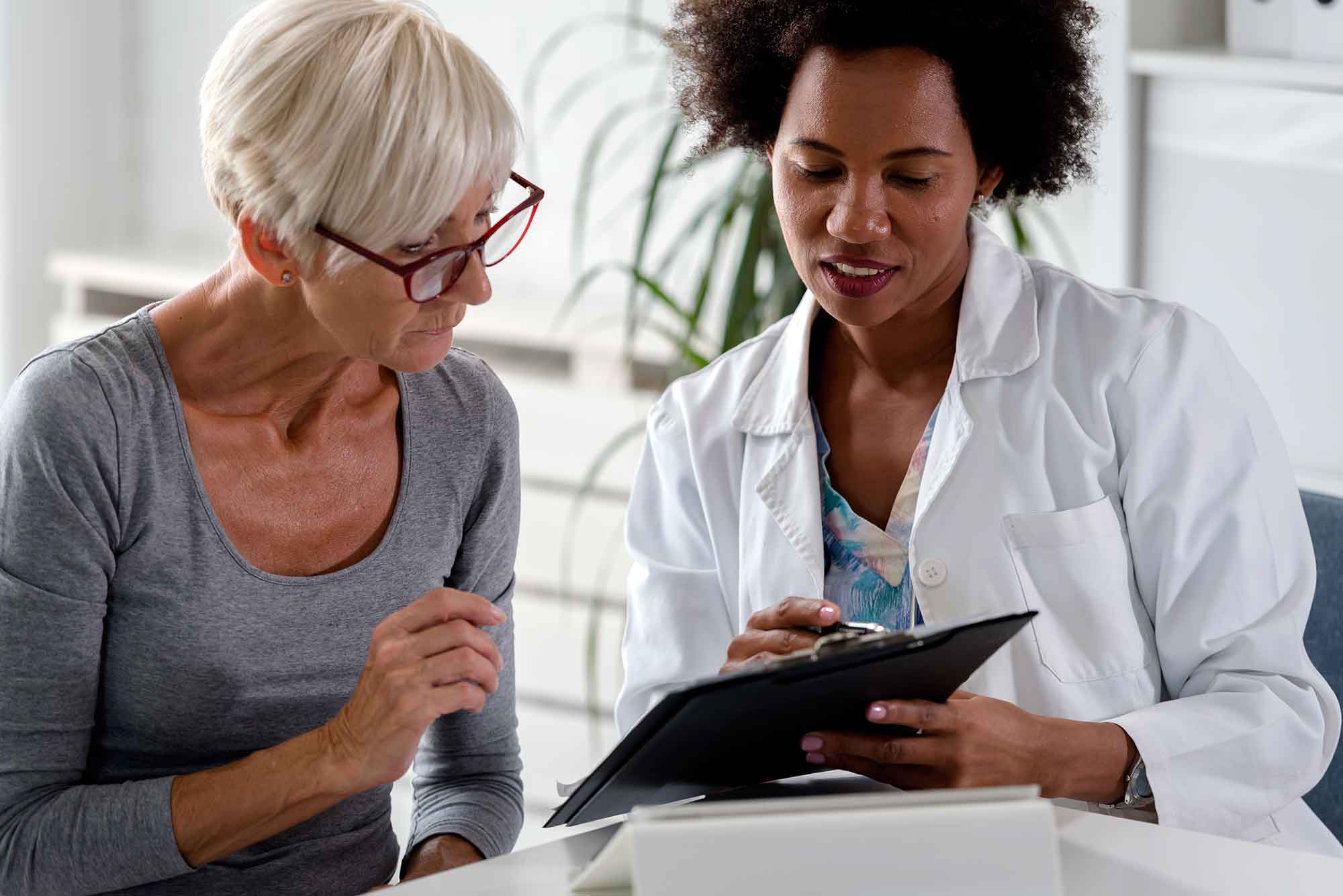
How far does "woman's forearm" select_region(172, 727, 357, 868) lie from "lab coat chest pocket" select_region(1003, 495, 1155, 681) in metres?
0.63

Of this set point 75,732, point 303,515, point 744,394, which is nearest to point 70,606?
point 75,732

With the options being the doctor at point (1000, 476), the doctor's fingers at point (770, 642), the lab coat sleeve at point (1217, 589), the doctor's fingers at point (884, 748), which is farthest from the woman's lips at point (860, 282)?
the doctor's fingers at point (884, 748)

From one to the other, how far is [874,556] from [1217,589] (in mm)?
312

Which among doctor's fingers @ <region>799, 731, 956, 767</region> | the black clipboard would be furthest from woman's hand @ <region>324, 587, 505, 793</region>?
doctor's fingers @ <region>799, 731, 956, 767</region>

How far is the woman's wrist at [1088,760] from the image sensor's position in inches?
51.2

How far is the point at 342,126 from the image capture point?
4.17ft

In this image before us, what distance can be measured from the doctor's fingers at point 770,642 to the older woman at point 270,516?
0.65 ft

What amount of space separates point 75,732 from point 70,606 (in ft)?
0.37

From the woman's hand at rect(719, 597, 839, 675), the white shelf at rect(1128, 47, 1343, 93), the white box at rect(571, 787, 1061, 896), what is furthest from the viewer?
the white shelf at rect(1128, 47, 1343, 93)

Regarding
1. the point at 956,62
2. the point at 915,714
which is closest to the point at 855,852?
the point at 915,714

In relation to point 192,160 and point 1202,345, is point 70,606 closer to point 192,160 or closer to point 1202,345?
point 1202,345

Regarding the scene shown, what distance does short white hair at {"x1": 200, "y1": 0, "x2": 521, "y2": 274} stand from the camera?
1274 mm

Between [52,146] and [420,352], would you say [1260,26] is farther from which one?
[52,146]

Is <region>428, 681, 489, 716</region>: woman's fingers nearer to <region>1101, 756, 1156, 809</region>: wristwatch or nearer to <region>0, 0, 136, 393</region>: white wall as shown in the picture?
<region>1101, 756, 1156, 809</region>: wristwatch
